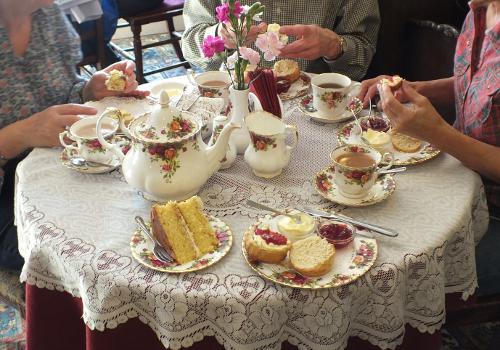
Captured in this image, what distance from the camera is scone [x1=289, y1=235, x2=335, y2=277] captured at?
99cm

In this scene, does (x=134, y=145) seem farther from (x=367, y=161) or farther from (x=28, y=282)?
(x=367, y=161)

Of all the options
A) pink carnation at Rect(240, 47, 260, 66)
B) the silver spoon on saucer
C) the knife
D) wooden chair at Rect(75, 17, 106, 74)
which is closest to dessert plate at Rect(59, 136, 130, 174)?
the silver spoon on saucer

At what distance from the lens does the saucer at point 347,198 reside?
1193 millimetres

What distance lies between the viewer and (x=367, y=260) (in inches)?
40.2

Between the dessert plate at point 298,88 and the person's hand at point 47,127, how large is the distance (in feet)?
2.06

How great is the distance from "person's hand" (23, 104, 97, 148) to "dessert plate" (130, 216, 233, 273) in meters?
0.47

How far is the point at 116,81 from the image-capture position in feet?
5.49

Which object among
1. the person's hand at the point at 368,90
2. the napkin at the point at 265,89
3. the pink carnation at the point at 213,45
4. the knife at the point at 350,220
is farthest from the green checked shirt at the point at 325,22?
the knife at the point at 350,220

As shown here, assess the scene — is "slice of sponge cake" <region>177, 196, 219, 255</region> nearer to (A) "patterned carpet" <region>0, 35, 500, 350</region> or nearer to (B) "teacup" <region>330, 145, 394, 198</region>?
(B) "teacup" <region>330, 145, 394, 198</region>

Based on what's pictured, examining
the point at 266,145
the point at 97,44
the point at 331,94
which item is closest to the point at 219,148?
the point at 266,145

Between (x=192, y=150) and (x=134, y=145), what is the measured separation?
124 mm

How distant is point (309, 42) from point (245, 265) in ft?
3.28

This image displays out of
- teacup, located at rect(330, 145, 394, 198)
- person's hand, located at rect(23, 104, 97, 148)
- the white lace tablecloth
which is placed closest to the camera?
the white lace tablecloth

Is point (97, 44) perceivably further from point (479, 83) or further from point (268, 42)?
point (479, 83)
